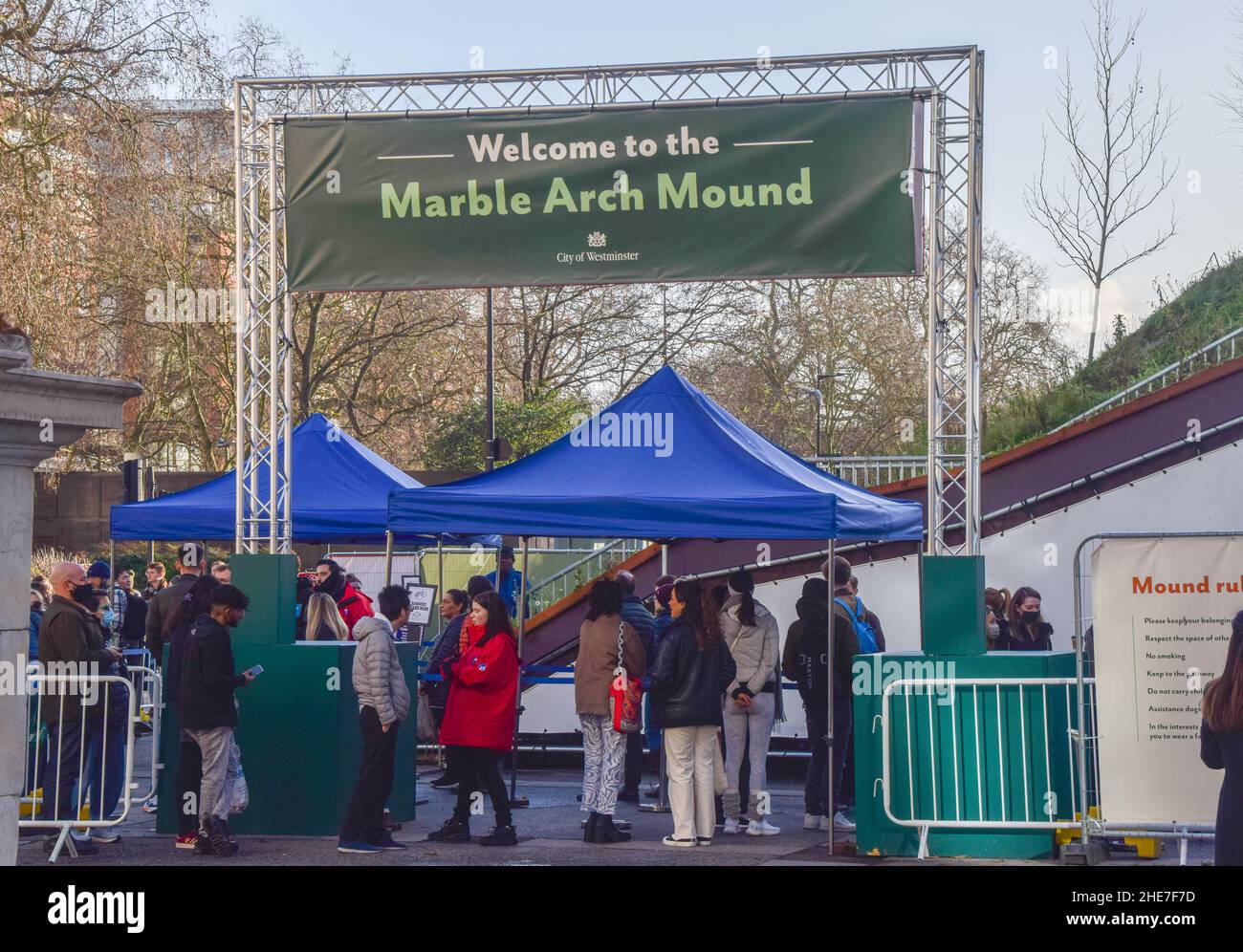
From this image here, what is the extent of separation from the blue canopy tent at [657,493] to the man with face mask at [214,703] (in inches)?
64.2

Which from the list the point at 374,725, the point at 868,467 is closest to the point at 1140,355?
the point at 868,467

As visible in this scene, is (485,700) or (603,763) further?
(603,763)

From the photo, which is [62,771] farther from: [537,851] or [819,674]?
[819,674]

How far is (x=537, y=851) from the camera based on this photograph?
10.5 m

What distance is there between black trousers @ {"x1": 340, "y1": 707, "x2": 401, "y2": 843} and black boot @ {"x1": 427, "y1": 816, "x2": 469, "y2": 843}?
0.59 meters

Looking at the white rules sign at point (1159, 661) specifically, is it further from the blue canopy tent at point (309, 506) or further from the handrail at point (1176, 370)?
the handrail at point (1176, 370)

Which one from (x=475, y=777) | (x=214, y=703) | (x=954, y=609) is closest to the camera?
(x=214, y=703)

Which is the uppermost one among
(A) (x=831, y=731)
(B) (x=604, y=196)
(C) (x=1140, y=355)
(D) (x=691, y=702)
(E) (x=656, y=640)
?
(C) (x=1140, y=355)

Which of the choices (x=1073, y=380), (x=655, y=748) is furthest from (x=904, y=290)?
(x=655, y=748)

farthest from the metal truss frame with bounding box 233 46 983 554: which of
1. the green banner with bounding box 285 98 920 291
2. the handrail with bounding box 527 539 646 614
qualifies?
the handrail with bounding box 527 539 646 614

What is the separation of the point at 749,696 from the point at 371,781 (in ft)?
9.42

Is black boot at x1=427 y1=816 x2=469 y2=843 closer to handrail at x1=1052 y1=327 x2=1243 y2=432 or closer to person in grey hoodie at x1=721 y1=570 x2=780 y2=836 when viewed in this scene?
person in grey hoodie at x1=721 y1=570 x2=780 y2=836
